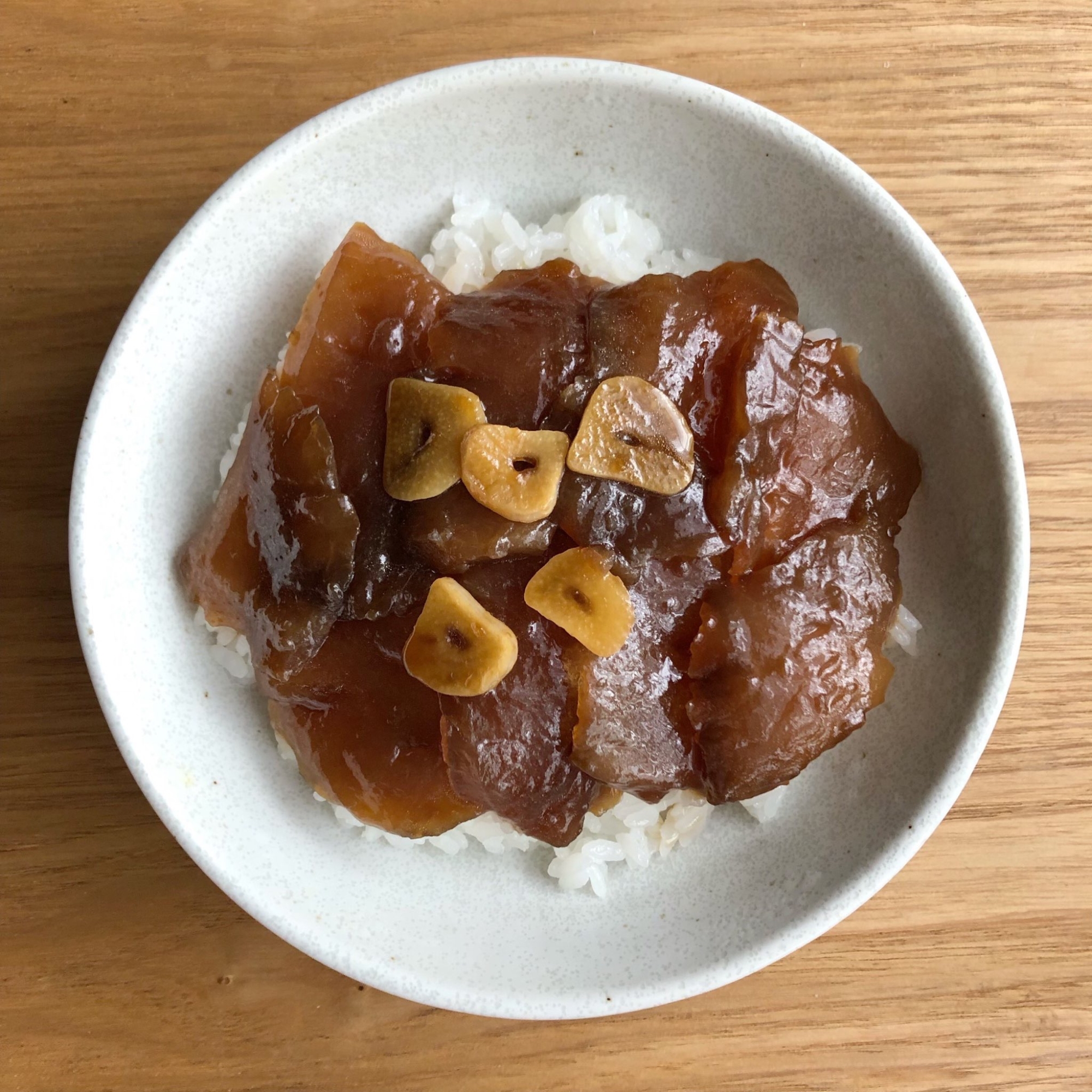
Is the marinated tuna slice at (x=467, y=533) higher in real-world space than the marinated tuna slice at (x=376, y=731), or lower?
higher

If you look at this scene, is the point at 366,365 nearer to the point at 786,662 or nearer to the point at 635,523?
the point at 635,523

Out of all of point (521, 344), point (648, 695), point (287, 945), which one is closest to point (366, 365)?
point (521, 344)

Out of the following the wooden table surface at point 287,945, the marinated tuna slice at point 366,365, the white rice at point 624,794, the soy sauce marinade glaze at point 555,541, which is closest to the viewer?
the soy sauce marinade glaze at point 555,541

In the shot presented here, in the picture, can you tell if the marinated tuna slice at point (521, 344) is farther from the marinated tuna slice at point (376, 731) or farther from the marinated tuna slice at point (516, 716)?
the marinated tuna slice at point (376, 731)

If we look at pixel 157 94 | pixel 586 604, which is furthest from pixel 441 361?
pixel 157 94

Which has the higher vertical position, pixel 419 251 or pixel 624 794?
pixel 419 251

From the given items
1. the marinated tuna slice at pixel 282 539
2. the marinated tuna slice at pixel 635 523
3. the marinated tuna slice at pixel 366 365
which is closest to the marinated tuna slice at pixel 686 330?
the marinated tuna slice at pixel 635 523
